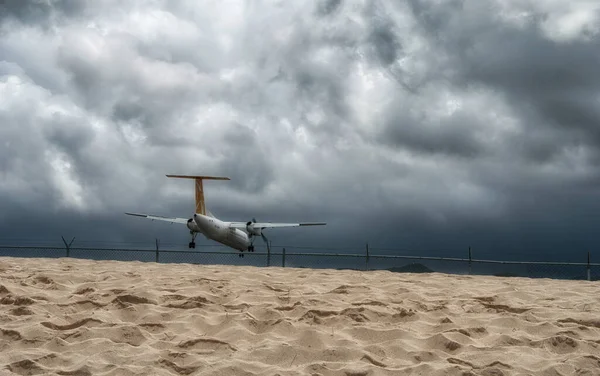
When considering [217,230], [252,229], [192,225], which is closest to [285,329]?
[217,230]

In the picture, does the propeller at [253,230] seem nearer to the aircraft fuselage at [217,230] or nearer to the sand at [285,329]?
the aircraft fuselage at [217,230]

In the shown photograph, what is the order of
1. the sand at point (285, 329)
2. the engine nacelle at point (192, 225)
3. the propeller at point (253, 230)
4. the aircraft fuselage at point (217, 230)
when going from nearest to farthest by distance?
the sand at point (285, 329) → the aircraft fuselage at point (217, 230) → the engine nacelle at point (192, 225) → the propeller at point (253, 230)

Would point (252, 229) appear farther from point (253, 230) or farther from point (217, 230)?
point (217, 230)

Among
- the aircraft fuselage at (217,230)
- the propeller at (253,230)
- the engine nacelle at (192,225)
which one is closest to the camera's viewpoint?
the aircraft fuselage at (217,230)

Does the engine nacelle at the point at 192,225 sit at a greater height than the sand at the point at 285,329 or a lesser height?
greater

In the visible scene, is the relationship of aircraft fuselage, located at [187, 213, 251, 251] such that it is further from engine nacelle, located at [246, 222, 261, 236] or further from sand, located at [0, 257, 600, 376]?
sand, located at [0, 257, 600, 376]

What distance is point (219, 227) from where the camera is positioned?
3625 centimetres

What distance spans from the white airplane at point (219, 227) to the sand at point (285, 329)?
26.7m

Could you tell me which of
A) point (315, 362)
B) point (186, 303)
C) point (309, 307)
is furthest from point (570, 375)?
point (186, 303)

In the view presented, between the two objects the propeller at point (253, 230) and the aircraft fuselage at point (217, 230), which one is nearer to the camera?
the aircraft fuselage at point (217, 230)

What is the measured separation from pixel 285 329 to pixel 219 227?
3056 cm

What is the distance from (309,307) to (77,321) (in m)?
2.73

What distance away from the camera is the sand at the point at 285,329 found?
5117 mm

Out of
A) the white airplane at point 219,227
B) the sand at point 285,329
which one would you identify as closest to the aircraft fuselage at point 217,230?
the white airplane at point 219,227
